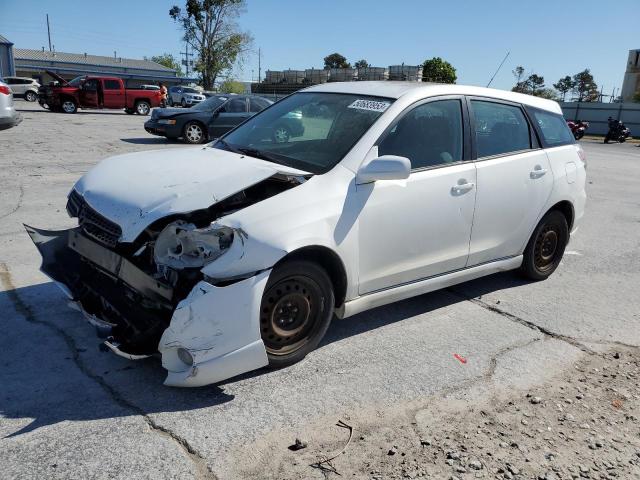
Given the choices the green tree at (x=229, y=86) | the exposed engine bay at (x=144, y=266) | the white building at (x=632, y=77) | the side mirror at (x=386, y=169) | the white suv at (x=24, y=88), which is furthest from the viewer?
the green tree at (x=229, y=86)

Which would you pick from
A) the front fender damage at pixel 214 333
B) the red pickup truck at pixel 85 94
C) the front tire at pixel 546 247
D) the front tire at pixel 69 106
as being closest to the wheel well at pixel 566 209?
the front tire at pixel 546 247

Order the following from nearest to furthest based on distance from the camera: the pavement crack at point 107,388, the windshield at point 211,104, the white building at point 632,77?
the pavement crack at point 107,388
the windshield at point 211,104
the white building at point 632,77

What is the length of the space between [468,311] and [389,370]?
52.7 inches

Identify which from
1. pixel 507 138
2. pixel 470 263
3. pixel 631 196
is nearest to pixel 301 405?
pixel 470 263

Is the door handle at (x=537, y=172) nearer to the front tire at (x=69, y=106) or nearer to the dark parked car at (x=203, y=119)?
the dark parked car at (x=203, y=119)

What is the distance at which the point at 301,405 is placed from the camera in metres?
3.06

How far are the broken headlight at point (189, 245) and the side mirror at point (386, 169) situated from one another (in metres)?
1.03

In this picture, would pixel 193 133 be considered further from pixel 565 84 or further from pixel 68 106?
pixel 565 84

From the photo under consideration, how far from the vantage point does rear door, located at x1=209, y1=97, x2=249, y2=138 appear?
1555 cm

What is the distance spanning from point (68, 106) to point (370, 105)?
2744cm

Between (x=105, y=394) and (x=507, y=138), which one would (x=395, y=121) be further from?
(x=105, y=394)

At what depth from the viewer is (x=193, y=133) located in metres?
15.8

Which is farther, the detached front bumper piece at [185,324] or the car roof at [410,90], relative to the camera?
the car roof at [410,90]

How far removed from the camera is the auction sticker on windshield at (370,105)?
390 cm
